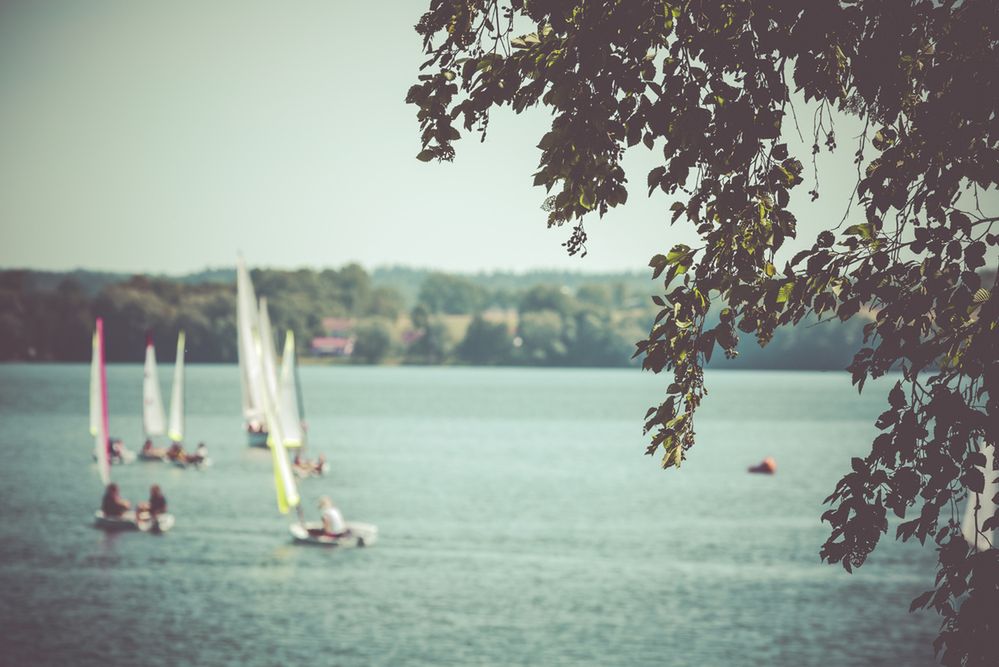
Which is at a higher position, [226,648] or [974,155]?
[974,155]

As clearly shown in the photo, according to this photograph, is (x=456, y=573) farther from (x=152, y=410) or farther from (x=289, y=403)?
(x=152, y=410)

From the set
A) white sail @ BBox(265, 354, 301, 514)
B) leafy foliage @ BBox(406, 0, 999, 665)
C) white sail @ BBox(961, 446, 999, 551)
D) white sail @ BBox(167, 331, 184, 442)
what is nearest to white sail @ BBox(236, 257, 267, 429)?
white sail @ BBox(167, 331, 184, 442)

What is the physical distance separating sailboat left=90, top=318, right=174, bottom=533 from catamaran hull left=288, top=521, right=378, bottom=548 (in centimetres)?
603

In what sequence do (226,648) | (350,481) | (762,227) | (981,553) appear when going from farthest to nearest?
(350,481) → (226,648) → (762,227) → (981,553)

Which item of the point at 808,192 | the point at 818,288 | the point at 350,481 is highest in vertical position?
the point at 808,192

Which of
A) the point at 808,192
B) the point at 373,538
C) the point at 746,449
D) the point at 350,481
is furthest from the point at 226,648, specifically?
the point at 746,449

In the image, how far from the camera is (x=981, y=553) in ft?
15.7

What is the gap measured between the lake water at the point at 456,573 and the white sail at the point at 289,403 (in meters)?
3.15

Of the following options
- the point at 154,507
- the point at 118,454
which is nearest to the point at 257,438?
the point at 118,454

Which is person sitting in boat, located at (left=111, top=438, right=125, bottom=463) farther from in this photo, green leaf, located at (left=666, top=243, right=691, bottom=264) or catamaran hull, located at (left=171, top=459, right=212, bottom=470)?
green leaf, located at (left=666, top=243, right=691, bottom=264)

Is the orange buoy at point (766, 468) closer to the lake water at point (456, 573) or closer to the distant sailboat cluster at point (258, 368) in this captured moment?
the lake water at point (456, 573)

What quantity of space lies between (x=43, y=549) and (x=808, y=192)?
146 ft

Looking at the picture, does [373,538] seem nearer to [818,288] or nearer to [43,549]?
[43,549]

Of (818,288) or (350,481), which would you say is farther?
(350,481)
